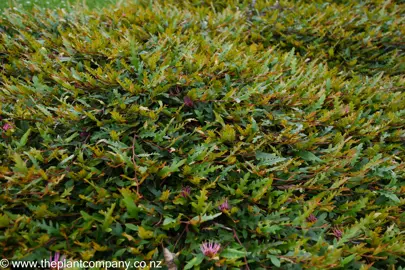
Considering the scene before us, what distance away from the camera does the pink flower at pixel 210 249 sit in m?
1.78

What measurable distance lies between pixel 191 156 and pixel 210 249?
19.7 inches

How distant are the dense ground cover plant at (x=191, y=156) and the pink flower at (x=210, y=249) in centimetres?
1

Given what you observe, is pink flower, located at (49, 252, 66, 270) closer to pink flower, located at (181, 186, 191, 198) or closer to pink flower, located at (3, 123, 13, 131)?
pink flower, located at (181, 186, 191, 198)

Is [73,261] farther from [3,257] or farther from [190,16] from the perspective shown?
[190,16]

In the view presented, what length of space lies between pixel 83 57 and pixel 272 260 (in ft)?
5.90

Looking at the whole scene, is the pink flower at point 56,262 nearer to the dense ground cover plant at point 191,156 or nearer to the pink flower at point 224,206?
the dense ground cover plant at point 191,156

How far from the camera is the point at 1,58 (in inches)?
114

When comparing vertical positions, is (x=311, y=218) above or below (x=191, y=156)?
below

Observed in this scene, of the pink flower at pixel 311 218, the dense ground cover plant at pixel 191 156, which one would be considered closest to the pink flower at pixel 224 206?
the dense ground cover plant at pixel 191 156

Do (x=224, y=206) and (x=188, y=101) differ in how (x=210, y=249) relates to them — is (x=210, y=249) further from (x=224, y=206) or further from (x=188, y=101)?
(x=188, y=101)

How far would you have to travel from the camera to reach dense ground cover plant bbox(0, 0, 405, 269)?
1.84 metres

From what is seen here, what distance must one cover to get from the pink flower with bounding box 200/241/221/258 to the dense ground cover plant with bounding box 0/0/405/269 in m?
0.01

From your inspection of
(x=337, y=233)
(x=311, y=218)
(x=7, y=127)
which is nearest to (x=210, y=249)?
(x=311, y=218)

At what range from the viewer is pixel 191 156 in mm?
2057
